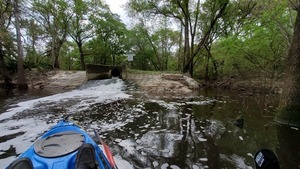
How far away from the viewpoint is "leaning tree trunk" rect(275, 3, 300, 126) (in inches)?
164

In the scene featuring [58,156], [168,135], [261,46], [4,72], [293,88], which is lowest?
[168,135]

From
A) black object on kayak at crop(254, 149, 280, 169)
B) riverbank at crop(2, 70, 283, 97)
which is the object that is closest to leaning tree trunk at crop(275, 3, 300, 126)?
black object on kayak at crop(254, 149, 280, 169)

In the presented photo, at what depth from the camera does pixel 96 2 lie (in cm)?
1986

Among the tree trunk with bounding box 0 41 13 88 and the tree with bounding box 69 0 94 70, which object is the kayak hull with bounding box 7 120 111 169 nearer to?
the tree trunk with bounding box 0 41 13 88

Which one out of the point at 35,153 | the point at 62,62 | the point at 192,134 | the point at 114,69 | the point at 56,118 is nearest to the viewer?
the point at 35,153

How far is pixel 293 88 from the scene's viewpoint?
13.9 ft

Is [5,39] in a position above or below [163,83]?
above

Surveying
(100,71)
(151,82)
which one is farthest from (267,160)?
(100,71)

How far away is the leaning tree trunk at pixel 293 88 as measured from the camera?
416 centimetres

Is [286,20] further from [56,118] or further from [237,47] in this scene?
[56,118]

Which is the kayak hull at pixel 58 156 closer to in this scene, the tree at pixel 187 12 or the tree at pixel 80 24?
the tree at pixel 187 12

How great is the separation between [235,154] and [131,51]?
2068cm

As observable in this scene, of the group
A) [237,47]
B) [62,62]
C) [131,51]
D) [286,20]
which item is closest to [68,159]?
[286,20]

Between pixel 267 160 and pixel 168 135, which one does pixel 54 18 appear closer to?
pixel 168 135
